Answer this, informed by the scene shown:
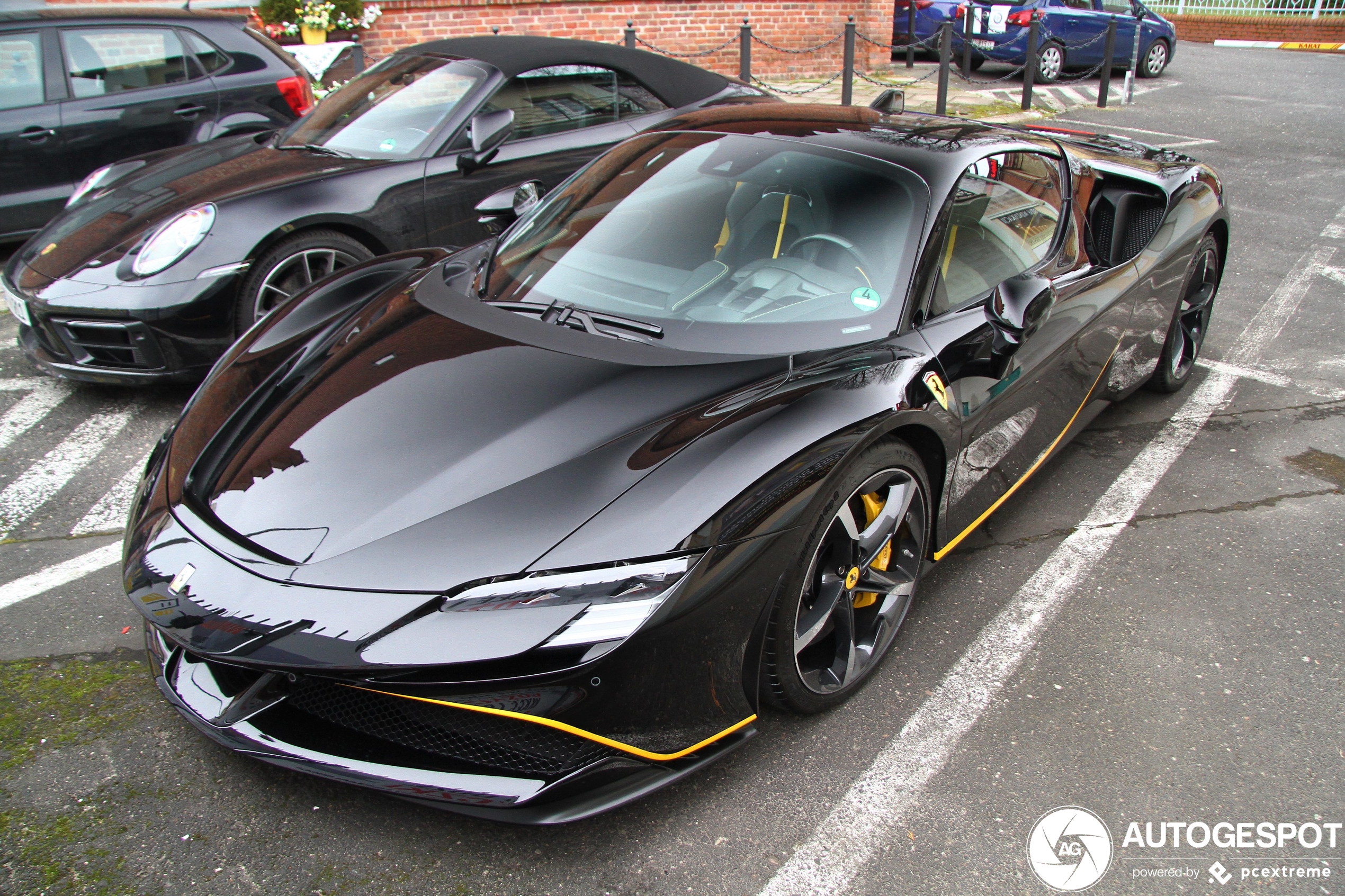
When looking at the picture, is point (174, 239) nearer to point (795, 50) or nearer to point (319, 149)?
point (319, 149)

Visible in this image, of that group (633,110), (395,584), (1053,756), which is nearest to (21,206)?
(633,110)

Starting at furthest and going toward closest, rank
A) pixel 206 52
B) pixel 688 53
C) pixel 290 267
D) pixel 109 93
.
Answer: pixel 688 53 < pixel 206 52 < pixel 109 93 < pixel 290 267

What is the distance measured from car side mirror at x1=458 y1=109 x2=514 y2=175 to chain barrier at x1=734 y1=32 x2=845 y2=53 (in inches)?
318

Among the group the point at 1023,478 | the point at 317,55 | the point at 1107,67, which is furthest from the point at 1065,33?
the point at 1023,478

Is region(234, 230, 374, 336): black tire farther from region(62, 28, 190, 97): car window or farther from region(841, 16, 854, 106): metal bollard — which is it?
region(841, 16, 854, 106): metal bollard

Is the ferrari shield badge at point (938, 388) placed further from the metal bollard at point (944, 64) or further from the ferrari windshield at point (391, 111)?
the metal bollard at point (944, 64)

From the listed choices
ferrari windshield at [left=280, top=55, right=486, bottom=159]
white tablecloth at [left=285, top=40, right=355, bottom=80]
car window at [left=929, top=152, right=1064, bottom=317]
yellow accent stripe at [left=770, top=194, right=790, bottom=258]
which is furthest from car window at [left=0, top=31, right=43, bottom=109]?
car window at [left=929, top=152, right=1064, bottom=317]

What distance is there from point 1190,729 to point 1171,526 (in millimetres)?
1101

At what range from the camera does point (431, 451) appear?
7.03 ft

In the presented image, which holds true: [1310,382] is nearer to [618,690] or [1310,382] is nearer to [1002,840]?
[1002,840]

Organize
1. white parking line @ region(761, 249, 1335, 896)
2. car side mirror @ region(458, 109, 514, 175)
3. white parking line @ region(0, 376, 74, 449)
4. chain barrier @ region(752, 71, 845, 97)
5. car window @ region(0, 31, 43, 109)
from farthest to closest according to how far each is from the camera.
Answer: chain barrier @ region(752, 71, 845, 97), car window @ region(0, 31, 43, 109), car side mirror @ region(458, 109, 514, 175), white parking line @ region(0, 376, 74, 449), white parking line @ region(761, 249, 1335, 896)

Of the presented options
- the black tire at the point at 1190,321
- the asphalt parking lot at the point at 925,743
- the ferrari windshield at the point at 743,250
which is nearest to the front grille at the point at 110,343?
the asphalt parking lot at the point at 925,743

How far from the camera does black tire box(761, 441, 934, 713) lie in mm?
2162

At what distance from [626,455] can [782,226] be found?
999 millimetres
